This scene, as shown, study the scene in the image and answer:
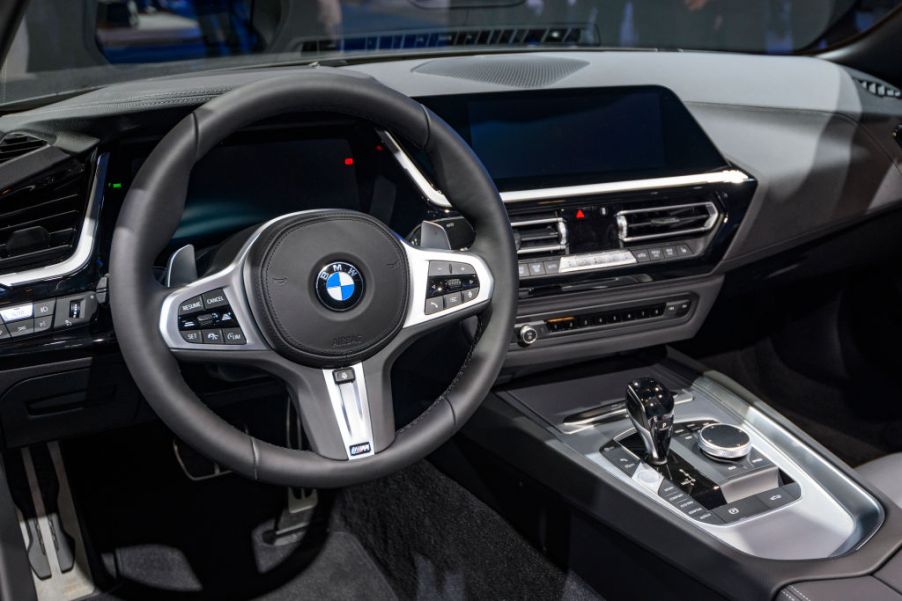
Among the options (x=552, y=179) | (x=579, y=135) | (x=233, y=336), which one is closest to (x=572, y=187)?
(x=552, y=179)

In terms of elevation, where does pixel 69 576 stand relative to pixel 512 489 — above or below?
below

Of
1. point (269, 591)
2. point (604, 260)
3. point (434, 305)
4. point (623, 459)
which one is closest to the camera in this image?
point (434, 305)

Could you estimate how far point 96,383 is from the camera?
4.38ft

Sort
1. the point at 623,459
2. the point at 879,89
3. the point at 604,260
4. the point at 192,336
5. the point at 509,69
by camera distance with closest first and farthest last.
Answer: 1. the point at 192,336
2. the point at 623,459
3. the point at 604,260
4. the point at 509,69
5. the point at 879,89

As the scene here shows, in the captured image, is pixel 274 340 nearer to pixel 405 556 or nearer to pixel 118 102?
pixel 118 102

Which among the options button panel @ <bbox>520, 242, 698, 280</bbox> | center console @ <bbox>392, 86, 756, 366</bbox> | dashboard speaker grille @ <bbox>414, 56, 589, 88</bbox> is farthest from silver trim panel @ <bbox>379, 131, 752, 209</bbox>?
dashboard speaker grille @ <bbox>414, 56, 589, 88</bbox>

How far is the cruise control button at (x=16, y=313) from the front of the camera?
1177 mm

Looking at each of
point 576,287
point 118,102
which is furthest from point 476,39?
point 118,102

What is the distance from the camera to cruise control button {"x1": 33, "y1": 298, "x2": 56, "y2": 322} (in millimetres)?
1197

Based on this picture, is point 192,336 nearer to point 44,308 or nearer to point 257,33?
point 44,308

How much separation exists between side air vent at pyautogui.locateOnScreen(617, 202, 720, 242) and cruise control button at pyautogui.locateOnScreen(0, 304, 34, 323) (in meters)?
0.95

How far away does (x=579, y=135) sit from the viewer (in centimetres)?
164

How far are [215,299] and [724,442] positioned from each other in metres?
0.87

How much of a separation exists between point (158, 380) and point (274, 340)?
0.46 feet
